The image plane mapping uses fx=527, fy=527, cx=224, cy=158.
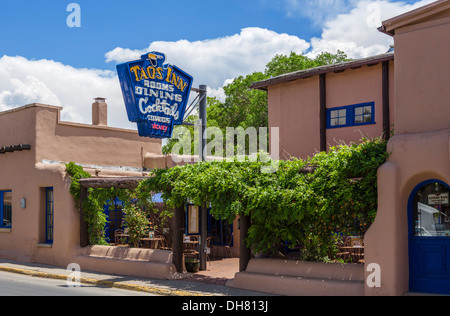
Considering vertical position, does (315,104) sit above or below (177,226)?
above

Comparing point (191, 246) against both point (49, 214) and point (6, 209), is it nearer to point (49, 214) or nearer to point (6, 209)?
point (49, 214)

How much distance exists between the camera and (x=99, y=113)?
811 inches

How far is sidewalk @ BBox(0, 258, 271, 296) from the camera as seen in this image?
11.9 m

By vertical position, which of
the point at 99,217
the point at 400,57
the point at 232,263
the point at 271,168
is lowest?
the point at 232,263

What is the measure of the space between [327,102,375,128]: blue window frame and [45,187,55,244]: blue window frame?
9547mm

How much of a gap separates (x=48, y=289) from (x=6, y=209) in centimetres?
809

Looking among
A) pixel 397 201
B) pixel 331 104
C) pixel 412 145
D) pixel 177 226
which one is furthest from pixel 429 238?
pixel 331 104

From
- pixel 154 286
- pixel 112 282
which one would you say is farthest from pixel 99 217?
pixel 154 286

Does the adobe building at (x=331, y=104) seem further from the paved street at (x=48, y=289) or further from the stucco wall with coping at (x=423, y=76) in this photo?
the paved street at (x=48, y=289)

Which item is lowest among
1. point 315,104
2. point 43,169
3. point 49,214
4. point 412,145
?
point 49,214

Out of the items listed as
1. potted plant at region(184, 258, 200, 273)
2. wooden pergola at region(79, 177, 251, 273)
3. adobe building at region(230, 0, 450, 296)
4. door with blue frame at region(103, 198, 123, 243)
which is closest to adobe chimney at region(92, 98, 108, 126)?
door with blue frame at region(103, 198, 123, 243)

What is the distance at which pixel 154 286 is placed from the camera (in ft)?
Result: 41.3

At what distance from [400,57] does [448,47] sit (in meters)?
0.94
